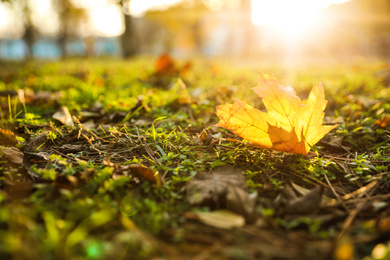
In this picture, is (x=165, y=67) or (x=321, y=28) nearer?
(x=165, y=67)

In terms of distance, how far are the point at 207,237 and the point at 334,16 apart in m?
20.7

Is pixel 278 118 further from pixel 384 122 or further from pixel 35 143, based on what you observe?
pixel 35 143

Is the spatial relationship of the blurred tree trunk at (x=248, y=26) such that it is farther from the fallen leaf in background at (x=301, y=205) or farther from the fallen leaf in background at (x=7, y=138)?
the fallen leaf in background at (x=301, y=205)

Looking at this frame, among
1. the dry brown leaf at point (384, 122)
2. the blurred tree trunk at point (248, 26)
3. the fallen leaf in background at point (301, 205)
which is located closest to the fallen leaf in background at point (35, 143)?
the fallen leaf in background at point (301, 205)

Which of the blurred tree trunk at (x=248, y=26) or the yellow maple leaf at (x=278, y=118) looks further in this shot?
the blurred tree trunk at (x=248, y=26)

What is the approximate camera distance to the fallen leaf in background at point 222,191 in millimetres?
1089

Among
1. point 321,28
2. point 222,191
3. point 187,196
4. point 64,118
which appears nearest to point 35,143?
point 64,118

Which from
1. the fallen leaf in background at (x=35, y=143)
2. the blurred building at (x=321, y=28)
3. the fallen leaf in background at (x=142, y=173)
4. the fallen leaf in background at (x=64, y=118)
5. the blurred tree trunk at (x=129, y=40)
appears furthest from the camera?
the blurred building at (x=321, y=28)

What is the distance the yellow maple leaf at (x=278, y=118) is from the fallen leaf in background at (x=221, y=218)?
0.45m

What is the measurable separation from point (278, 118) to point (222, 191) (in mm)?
463

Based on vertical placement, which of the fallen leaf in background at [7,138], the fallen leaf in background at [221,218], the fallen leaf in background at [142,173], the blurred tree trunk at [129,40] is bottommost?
the fallen leaf in background at [221,218]

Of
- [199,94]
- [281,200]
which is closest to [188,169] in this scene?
[281,200]

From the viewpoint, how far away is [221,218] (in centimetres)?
104

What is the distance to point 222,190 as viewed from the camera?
1187 mm
